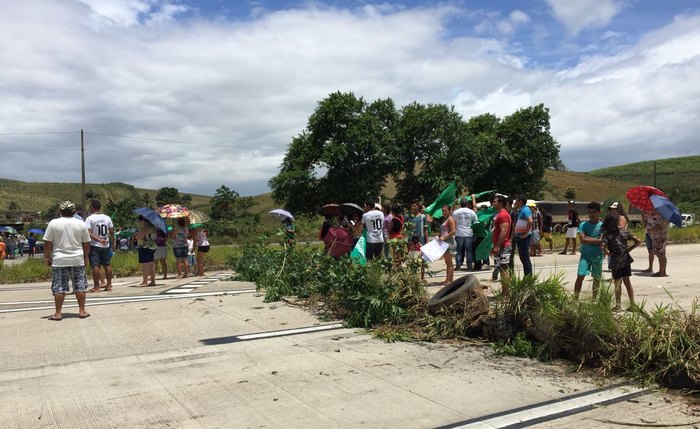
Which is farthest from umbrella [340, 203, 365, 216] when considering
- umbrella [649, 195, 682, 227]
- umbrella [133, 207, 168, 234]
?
umbrella [649, 195, 682, 227]

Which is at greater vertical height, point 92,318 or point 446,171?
point 446,171

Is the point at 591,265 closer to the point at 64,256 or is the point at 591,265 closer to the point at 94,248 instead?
the point at 64,256

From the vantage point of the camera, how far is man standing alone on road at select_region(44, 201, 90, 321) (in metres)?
7.84

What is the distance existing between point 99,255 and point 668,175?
378ft

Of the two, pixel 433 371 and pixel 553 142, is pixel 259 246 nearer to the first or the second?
pixel 433 371

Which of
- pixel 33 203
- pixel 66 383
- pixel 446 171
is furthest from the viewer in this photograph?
pixel 33 203

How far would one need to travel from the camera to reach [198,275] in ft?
46.7

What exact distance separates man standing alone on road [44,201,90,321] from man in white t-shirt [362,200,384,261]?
483cm

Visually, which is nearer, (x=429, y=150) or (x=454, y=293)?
(x=454, y=293)

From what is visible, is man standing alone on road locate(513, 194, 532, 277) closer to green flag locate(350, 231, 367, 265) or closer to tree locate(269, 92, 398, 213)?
green flag locate(350, 231, 367, 265)

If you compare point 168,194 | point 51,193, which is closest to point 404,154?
point 168,194

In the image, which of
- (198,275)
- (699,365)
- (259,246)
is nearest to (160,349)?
(699,365)

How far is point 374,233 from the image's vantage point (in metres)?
10.1

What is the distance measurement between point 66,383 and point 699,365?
5.82m
